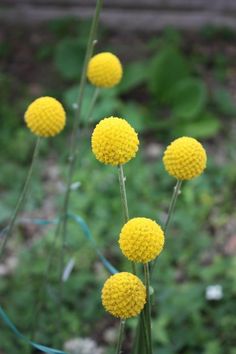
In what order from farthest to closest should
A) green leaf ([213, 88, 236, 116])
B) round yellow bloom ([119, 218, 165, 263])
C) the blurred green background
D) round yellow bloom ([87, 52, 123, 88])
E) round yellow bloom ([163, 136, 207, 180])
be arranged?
green leaf ([213, 88, 236, 116]) → the blurred green background → round yellow bloom ([87, 52, 123, 88]) → round yellow bloom ([163, 136, 207, 180]) → round yellow bloom ([119, 218, 165, 263])

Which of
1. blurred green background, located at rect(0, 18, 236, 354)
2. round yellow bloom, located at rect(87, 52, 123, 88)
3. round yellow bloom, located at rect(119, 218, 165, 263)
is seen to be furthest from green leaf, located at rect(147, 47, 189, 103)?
round yellow bloom, located at rect(119, 218, 165, 263)

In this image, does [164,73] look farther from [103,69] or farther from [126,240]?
[126,240]

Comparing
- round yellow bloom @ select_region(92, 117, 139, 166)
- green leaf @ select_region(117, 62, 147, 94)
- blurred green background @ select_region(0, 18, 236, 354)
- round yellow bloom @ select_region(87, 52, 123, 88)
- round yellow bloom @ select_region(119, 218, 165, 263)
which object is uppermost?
round yellow bloom @ select_region(87, 52, 123, 88)

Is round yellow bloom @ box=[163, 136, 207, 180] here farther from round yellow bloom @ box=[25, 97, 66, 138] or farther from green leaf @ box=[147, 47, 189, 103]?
green leaf @ box=[147, 47, 189, 103]

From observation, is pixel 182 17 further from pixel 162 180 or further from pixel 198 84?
pixel 162 180

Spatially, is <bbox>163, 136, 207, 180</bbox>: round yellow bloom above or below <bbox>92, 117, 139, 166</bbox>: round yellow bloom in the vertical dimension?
below

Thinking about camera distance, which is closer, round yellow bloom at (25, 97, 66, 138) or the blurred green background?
round yellow bloom at (25, 97, 66, 138)

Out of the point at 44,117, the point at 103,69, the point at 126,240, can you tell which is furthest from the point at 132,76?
the point at 126,240
